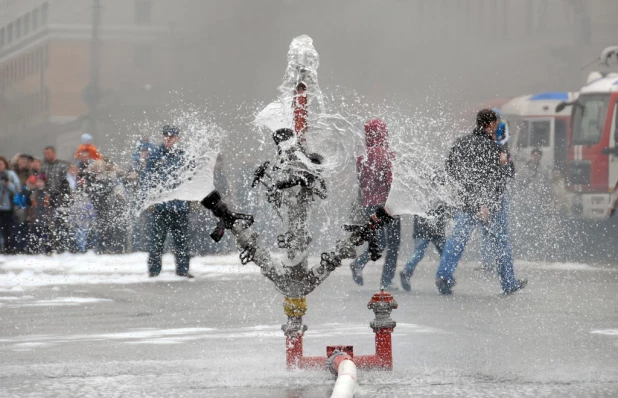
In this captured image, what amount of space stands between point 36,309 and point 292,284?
4.84 m

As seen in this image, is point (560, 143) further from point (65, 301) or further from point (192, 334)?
point (192, 334)

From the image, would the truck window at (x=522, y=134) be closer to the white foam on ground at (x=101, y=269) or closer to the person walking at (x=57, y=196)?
the white foam on ground at (x=101, y=269)

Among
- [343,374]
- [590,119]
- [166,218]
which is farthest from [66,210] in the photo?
[343,374]

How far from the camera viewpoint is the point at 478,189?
1116 cm

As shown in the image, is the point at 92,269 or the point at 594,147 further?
the point at 594,147

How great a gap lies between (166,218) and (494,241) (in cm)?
435

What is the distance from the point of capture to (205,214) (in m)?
20.1

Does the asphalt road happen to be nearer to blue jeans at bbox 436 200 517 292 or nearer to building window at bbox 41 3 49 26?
blue jeans at bbox 436 200 517 292

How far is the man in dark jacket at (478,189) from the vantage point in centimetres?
1117

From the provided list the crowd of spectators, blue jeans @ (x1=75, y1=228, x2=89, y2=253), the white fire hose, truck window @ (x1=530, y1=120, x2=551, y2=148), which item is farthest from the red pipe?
truck window @ (x1=530, y1=120, x2=551, y2=148)

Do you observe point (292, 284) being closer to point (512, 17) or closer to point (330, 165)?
point (330, 165)

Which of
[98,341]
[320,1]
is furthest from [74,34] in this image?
[98,341]

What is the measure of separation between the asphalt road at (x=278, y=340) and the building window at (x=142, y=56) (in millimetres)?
28367

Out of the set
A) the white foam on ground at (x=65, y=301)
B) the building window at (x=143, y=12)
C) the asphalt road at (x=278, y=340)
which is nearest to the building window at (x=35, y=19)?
the building window at (x=143, y=12)
